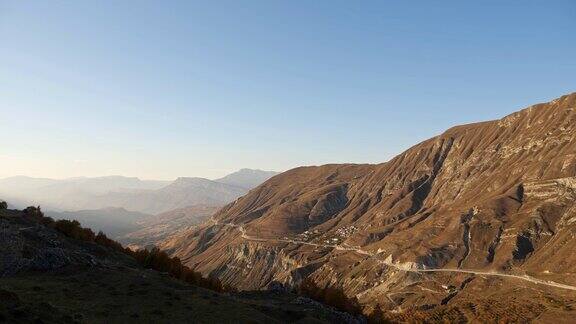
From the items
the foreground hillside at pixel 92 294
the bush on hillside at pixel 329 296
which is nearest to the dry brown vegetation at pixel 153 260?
the foreground hillside at pixel 92 294

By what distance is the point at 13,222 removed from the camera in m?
57.2

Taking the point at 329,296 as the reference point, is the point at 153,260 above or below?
above

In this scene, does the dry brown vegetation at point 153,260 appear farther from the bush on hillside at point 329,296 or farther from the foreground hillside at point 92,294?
the bush on hillside at point 329,296

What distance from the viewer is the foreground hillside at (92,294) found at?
111 ft

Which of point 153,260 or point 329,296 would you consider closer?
point 153,260

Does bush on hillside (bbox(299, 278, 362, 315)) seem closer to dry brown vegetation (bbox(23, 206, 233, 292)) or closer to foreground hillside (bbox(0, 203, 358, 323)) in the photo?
foreground hillside (bbox(0, 203, 358, 323))

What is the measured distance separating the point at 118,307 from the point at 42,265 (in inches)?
567

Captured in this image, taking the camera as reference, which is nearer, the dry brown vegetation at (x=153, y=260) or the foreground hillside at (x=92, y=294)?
the foreground hillside at (x=92, y=294)

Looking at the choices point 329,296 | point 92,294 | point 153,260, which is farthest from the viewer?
point 329,296

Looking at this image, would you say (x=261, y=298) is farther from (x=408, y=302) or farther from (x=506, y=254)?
(x=506, y=254)

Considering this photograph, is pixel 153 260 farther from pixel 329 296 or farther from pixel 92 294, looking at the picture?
pixel 329 296

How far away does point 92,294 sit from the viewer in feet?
131

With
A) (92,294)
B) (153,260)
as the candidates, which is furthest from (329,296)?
(92,294)

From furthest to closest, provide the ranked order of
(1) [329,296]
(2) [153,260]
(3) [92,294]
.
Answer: (1) [329,296] → (2) [153,260] → (3) [92,294]
